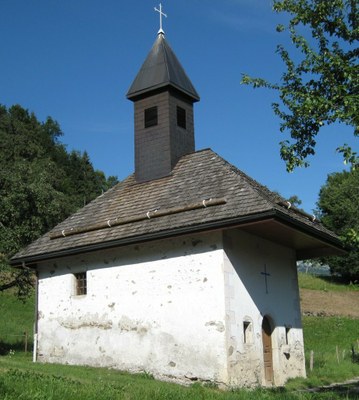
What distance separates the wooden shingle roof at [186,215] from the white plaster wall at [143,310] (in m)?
0.55

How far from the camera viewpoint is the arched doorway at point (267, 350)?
14805mm

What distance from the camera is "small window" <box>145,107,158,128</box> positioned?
18127 millimetres

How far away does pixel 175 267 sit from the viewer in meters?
14.2

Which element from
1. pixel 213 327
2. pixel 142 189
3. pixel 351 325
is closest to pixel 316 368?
pixel 213 327

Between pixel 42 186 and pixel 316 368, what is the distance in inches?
501

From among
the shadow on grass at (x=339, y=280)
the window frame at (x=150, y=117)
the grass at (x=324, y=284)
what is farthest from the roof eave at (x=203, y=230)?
the shadow on grass at (x=339, y=280)

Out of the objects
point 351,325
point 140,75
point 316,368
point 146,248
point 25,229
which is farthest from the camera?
point 351,325

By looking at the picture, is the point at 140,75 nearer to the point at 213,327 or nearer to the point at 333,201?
the point at 213,327

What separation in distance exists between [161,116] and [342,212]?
43.0m

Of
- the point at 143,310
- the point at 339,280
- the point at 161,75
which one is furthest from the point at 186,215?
the point at 339,280

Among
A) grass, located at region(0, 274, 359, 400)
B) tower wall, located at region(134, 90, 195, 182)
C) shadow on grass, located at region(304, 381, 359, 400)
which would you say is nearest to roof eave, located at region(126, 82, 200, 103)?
tower wall, located at region(134, 90, 195, 182)

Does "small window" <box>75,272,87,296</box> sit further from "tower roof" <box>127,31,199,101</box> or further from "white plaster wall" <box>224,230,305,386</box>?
"tower roof" <box>127,31,199,101</box>

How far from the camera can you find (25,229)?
869 inches

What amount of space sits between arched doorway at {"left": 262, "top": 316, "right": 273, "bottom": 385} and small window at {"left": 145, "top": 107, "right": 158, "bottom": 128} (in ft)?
23.9
